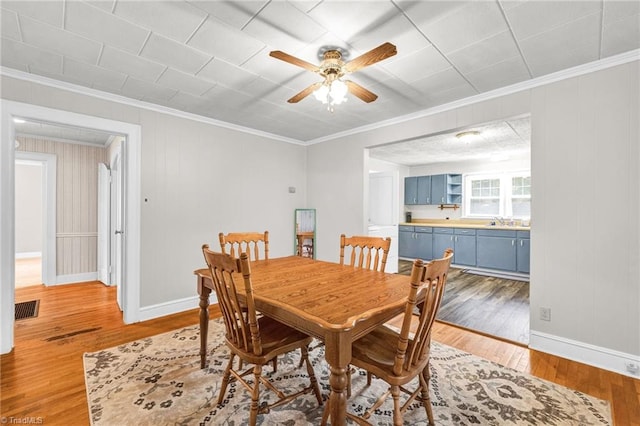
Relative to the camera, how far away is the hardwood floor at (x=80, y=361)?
177cm

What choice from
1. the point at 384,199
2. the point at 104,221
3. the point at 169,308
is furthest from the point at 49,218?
the point at 384,199

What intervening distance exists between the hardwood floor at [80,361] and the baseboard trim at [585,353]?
0.21ft

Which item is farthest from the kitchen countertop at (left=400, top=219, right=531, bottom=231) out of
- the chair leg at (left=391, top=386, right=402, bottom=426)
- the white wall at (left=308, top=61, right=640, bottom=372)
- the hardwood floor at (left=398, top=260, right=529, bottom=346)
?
the chair leg at (left=391, top=386, right=402, bottom=426)

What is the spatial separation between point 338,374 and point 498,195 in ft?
20.5

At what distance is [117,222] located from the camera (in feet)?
12.2

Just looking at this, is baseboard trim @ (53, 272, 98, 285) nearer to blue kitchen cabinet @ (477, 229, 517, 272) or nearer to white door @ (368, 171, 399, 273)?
white door @ (368, 171, 399, 273)

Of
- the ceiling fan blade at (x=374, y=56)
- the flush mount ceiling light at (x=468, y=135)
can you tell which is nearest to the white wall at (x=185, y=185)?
the ceiling fan blade at (x=374, y=56)

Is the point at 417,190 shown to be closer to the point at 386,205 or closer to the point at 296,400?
the point at 386,205

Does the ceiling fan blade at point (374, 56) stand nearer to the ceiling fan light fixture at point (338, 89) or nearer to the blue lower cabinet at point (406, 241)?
the ceiling fan light fixture at point (338, 89)

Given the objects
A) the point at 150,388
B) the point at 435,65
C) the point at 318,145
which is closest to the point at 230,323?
the point at 150,388

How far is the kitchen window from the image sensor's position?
5785 millimetres

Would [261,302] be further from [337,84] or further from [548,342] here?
[548,342]

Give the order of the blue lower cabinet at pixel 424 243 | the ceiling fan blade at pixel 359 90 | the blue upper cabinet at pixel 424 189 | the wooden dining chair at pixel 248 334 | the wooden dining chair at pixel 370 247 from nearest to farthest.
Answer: the wooden dining chair at pixel 248 334 < the ceiling fan blade at pixel 359 90 < the wooden dining chair at pixel 370 247 < the blue lower cabinet at pixel 424 243 < the blue upper cabinet at pixel 424 189

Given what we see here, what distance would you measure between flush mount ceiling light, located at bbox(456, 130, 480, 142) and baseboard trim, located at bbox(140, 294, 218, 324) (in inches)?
171
